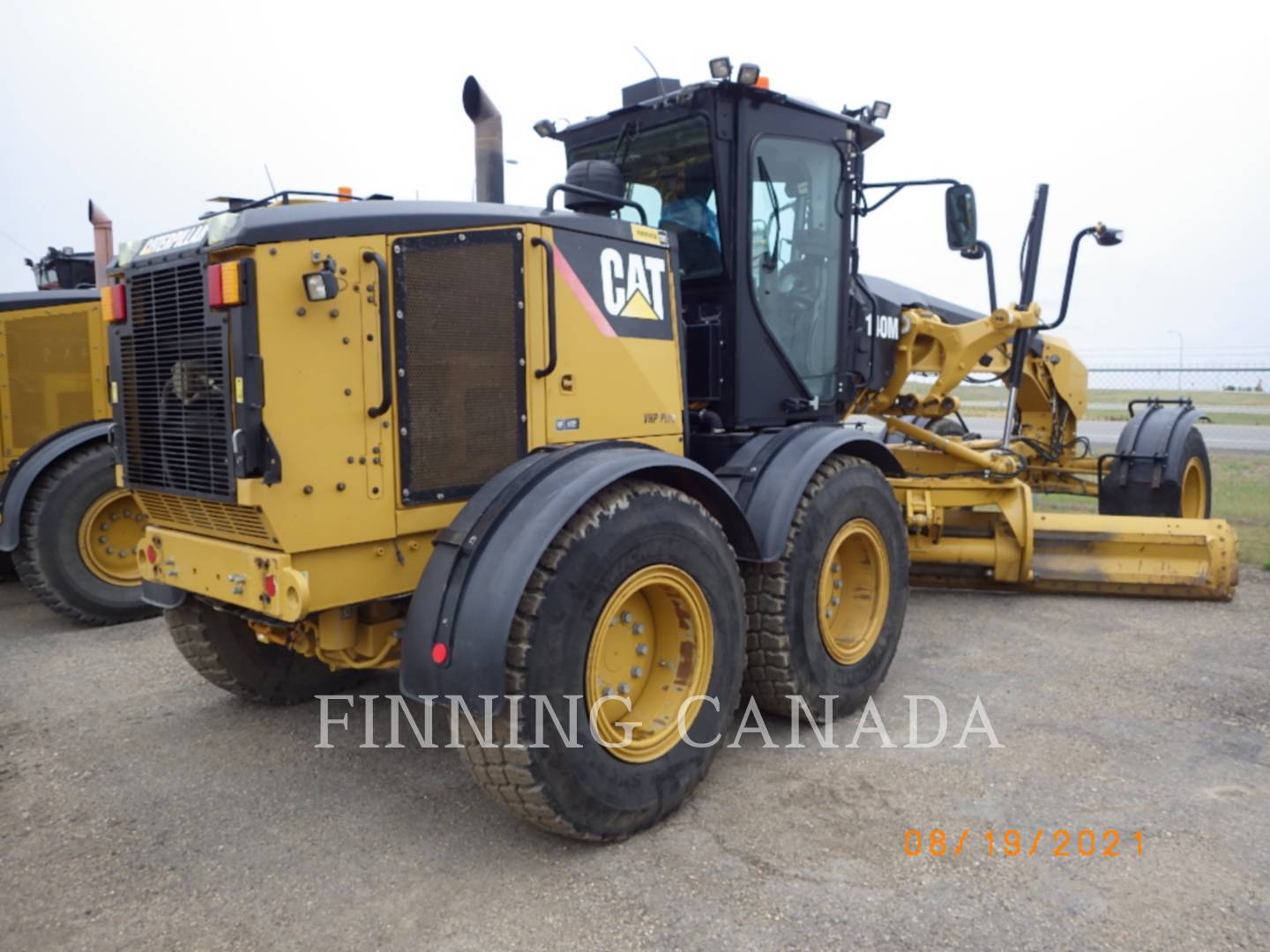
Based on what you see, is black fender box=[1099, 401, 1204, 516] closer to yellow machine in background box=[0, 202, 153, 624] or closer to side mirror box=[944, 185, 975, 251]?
side mirror box=[944, 185, 975, 251]

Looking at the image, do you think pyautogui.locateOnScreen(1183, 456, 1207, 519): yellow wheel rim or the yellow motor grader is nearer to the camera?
the yellow motor grader

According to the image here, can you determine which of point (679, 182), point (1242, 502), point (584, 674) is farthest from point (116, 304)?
point (1242, 502)

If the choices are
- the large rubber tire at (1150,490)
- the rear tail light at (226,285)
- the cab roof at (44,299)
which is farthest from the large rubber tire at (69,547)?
Answer: the large rubber tire at (1150,490)

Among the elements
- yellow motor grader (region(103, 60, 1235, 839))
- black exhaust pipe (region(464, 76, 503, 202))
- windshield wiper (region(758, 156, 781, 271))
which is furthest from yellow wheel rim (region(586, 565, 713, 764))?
black exhaust pipe (region(464, 76, 503, 202))

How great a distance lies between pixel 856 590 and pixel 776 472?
2.97ft

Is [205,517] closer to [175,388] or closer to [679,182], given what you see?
[175,388]

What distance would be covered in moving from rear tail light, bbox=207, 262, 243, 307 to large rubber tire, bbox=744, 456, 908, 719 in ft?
7.12

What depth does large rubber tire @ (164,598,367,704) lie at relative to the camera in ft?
13.3

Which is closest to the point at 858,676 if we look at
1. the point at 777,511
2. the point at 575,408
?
the point at 777,511

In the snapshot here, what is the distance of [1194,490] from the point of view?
308 inches

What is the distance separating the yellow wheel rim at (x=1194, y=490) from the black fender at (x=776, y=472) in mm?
4459

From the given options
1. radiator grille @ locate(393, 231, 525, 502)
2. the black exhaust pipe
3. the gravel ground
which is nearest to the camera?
the gravel ground
